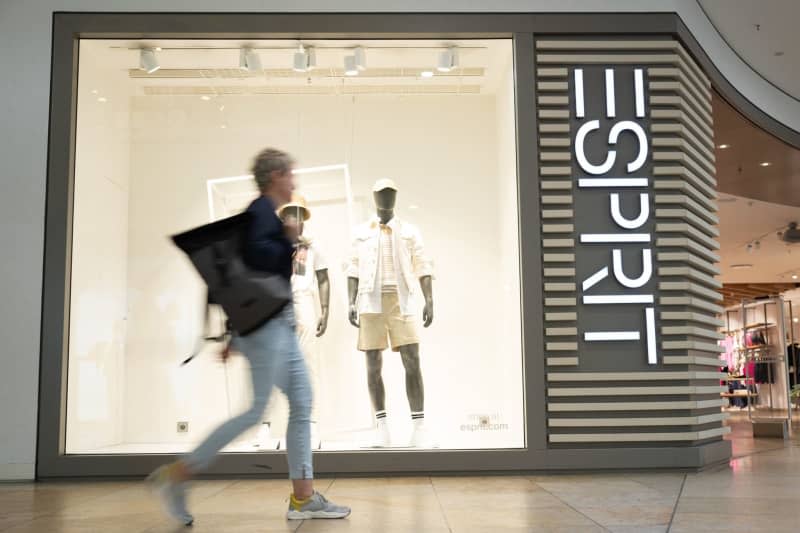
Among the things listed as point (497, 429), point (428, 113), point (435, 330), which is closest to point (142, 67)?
point (428, 113)

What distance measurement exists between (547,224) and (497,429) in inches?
52.6

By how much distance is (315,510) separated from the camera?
3480 mm

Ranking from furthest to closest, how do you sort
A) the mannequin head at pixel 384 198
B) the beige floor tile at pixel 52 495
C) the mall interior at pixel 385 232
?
the mannequin head at pixel 384 198
the mall interior at pixel 385 232
the beige floor tile at pixel 52 495

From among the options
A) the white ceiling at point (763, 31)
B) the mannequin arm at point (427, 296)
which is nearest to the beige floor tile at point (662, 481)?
the mannequin arm at point (427, 296)

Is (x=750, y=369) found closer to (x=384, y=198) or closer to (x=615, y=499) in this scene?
(x=384, y=198)

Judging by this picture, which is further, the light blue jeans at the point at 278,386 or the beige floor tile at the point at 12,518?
the beige floor tile at the point at 12,518

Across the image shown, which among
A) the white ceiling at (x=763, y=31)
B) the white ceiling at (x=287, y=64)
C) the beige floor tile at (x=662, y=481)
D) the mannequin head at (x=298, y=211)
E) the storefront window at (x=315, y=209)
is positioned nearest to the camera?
the beige floor tile at (x=662, y=481)

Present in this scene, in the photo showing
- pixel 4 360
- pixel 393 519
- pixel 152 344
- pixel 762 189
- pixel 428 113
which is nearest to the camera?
pixel 393 519

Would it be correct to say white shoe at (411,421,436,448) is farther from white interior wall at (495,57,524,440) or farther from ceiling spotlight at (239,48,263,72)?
ceiling spotlight at (239,48,263,72)

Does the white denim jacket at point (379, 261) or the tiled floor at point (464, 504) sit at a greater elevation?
the white denim jacket at point (379, 261)

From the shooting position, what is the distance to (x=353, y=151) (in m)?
5.78

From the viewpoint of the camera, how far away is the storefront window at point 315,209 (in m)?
5.46

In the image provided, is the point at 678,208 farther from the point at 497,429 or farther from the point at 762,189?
the point at 762,189

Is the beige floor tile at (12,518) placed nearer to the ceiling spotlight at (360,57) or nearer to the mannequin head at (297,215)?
the mannequin head at (297,215)
